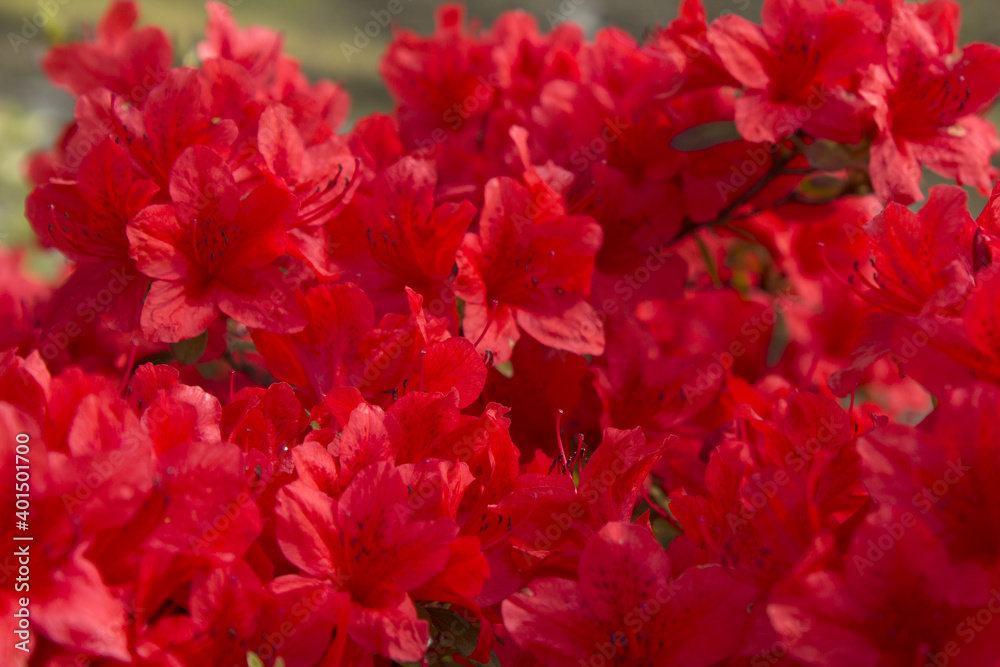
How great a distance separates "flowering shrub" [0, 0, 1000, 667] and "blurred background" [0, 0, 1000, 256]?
1391 mm

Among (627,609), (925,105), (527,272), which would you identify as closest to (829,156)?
(925,105)

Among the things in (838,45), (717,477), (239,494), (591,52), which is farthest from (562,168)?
(239,494)

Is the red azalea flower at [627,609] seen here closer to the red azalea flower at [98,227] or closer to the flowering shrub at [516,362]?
the flowering shrub at [516,362]

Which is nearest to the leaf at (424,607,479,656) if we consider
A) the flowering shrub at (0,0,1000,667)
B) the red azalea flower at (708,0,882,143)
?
the flowering shrub at (0,0,1000,667)

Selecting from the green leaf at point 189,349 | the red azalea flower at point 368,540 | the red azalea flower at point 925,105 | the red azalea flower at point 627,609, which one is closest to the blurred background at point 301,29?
the red azalea flower at point 925,105

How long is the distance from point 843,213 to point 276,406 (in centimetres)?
91

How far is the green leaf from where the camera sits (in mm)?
858

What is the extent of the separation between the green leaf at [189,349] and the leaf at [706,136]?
23.8 inches

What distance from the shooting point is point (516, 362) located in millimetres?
→ 991

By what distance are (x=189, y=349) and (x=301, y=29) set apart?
337 cm

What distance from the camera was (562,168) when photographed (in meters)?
1.02

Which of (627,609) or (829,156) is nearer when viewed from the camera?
(627,609)

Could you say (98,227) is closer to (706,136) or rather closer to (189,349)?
(189,349)

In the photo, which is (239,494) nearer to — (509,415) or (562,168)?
(509,415)
